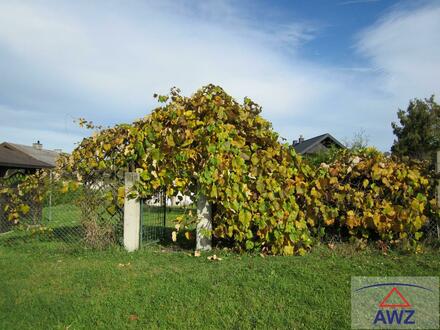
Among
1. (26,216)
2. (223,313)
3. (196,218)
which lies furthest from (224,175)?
(26,216)

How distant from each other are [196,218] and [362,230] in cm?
282

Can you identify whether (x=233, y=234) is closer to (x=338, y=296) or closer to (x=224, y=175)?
(x=224, y=175)

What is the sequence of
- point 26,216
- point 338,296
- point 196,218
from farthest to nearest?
point 26,216 → point 196,218 → point 338,296

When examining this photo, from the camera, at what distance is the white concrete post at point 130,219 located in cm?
589

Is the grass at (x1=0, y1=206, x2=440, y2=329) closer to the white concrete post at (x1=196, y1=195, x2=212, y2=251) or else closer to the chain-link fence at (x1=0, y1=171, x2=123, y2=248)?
the chain-link fence at (x1=0, y1=171, x2=123, y2=248)

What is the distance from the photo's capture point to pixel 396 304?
11.4 ft

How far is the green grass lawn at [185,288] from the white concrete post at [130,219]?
0.70ft

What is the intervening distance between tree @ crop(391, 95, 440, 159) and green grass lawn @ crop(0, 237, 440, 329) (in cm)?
2520

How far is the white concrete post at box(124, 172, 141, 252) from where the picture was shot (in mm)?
5895

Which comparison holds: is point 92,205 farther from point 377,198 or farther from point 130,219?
point 377,198

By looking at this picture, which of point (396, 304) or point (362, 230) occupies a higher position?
point (362, 230)

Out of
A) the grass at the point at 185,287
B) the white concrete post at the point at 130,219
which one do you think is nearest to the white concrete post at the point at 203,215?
the grass at the point at 185,287

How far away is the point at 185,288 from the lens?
13.1 ft

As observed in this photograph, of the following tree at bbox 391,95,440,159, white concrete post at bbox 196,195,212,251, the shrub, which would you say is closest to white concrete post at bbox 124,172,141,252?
white concrete post at bbox 196,195,212,251
